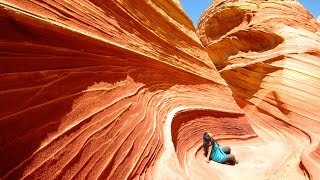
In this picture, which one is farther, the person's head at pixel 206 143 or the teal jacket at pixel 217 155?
the person's head at pixel 206 143

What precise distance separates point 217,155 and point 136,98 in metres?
2.66

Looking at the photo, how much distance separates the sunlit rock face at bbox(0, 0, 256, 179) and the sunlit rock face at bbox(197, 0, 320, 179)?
324 cm

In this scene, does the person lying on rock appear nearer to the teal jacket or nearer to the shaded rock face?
the teal jacket

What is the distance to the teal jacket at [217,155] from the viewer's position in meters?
7.77

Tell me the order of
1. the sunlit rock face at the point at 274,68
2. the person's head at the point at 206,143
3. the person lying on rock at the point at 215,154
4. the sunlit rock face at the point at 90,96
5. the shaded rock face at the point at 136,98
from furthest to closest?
the sunlit rock face at the point at 274,68, the person's head at the point at 206,143, the person lying on rock at the point at 215,154, the shaded rock face at the point at 136,98, the sunlit rock face at the point at 90,96

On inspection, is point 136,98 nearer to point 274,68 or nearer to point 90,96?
point 90,96

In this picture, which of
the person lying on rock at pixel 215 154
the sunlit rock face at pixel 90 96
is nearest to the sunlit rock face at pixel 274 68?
the person lying on rock at pixel 215 154

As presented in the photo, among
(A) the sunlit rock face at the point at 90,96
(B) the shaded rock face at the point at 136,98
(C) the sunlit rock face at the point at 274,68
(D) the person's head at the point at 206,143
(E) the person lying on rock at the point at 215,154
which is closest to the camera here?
(A) the sunlit rock face at the point at 90,96

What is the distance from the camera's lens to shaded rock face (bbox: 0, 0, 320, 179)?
3717 millimetres

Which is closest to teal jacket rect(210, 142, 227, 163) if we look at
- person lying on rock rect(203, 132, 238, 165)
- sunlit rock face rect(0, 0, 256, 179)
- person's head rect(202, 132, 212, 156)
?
person lying on rock rect(203, 132, 238, 165)

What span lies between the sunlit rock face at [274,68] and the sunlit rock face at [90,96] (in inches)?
128

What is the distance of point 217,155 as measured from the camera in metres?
7.83

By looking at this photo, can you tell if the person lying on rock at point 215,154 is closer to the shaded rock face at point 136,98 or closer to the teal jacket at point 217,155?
the teal jacket at point 217,155

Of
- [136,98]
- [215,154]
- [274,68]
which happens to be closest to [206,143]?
[215,154]
